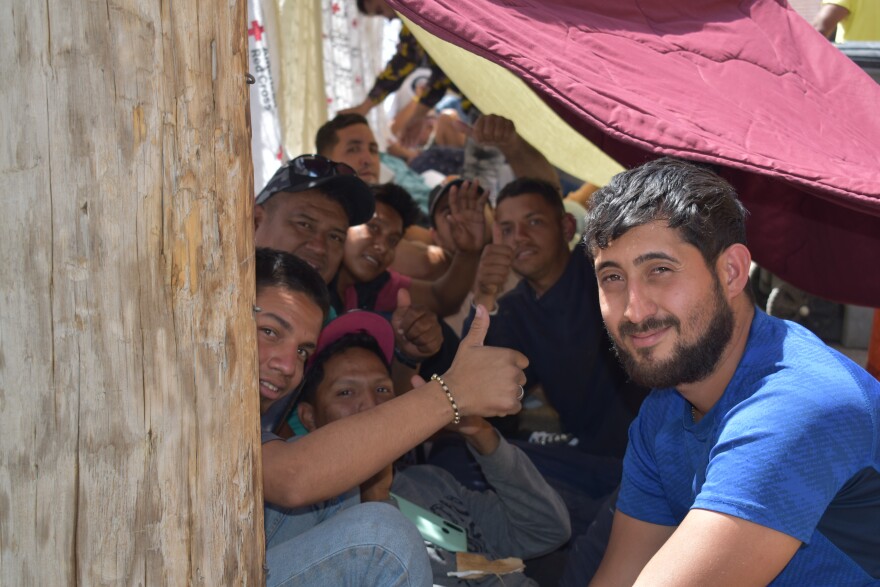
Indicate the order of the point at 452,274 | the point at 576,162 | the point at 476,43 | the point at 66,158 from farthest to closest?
1. the point at 452,274
2. the point at 576,162
3. the point at 476,43
4. the point at 66,158

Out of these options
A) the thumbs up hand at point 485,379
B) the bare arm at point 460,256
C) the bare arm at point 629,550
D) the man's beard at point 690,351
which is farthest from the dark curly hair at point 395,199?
the man's beard at point 690,351

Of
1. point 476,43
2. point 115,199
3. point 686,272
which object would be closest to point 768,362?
point 686,272

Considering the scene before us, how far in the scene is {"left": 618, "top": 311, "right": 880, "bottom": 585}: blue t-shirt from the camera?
167 cm

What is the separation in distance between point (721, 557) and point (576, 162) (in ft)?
7.50

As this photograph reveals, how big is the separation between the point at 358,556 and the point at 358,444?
0.23 m

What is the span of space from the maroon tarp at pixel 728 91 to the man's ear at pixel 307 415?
1119 mm

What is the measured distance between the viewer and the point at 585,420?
3602 mm

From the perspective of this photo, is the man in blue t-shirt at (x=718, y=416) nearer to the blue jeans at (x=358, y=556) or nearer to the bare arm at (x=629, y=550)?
the bare arm at (x=629, y=550)

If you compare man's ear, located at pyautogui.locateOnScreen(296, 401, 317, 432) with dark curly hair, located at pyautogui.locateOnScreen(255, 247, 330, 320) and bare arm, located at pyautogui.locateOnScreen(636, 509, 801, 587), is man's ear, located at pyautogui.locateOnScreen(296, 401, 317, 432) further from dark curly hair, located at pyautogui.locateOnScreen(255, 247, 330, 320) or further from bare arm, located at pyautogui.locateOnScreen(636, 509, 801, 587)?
bare arm, located at pyautogui.locateOnScreen(636, 509, 801, 587)

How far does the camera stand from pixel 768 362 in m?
1.85

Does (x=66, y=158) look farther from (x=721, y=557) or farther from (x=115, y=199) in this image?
(x=721, y=557)

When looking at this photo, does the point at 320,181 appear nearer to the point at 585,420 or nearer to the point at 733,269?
the point at 585,420

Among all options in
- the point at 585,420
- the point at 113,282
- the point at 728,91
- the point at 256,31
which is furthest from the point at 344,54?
the point at 113,282

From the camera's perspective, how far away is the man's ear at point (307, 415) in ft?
9.26
